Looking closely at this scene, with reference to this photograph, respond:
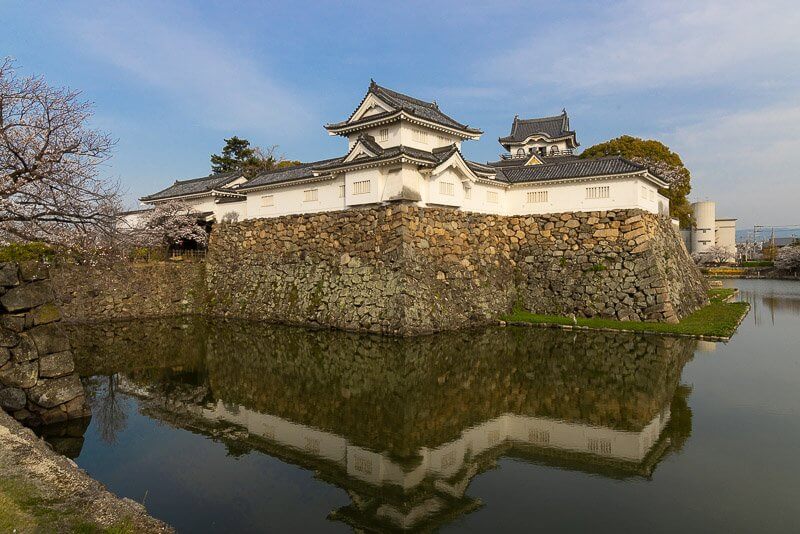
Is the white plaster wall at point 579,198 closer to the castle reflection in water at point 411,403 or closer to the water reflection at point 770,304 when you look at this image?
the castle reflection in water at point 411,403

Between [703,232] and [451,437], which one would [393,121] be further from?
[703,232]

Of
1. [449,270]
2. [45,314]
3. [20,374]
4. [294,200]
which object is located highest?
[294,200]

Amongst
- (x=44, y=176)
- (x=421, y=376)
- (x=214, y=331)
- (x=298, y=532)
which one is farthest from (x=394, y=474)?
(x=214, y=331)

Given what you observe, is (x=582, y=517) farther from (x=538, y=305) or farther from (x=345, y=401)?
(x=538, y=305)

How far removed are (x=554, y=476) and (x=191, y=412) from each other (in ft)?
21.8

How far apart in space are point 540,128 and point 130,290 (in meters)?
28.6

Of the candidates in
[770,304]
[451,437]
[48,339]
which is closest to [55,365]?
[48,339]

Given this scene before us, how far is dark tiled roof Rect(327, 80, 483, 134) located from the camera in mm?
18828

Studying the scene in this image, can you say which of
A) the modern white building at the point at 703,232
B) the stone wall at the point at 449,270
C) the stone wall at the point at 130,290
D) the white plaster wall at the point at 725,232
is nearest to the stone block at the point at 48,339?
the stone wall at the point at 449,270

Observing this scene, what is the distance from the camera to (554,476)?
633cm

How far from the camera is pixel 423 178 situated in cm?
1806

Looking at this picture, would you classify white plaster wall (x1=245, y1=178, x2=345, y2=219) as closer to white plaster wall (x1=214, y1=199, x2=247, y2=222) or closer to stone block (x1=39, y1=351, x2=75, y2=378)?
white plaster wall (x1=214, y1=199, x2=247, y2=222)

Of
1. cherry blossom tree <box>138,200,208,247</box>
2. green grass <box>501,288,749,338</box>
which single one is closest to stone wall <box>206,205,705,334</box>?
green grass <box>501,288,749,338</box>

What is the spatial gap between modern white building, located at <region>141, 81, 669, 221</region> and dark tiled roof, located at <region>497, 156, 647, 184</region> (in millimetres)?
41
